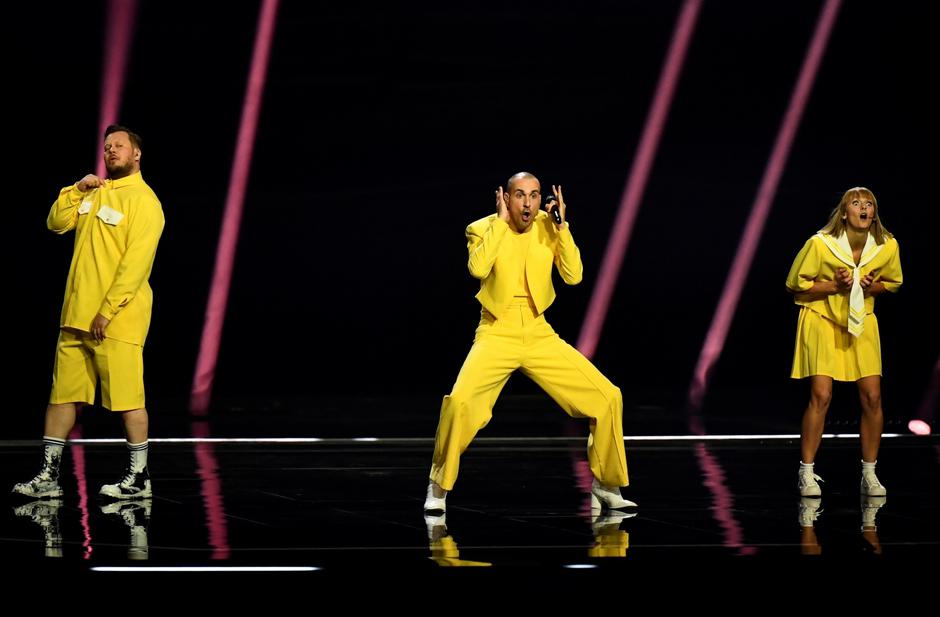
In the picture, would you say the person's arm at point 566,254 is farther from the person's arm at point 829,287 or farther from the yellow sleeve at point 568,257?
the person's arm at point 829,287

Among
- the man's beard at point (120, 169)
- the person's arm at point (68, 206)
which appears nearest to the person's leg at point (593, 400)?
the man's beard at point (120, 169)

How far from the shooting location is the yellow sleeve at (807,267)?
16.7ft

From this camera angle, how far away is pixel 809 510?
15.1 ft

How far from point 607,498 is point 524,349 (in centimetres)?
56

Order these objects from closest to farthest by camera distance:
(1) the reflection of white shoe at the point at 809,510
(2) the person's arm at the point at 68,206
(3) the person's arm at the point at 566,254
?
(1) the reflection of white shoe at the point at 809,510
(3) the person's arm at the point at 566,254
(2) the person's arm at the point at 68,206

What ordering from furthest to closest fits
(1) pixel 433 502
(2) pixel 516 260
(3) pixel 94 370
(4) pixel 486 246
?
(3) pixel 94 370, (2) pixel 516 260, (4) pixel 486 246, (1) pixel 433 502

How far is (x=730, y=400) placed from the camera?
28.4 feet

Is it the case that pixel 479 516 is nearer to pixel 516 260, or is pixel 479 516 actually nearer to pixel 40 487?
pixel 516 260

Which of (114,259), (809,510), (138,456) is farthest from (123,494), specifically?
(809,510)

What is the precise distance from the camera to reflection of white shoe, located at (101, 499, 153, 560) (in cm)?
383

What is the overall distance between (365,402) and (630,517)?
4226 millimetres

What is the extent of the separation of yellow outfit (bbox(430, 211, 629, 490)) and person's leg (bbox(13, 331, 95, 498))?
4.18ft

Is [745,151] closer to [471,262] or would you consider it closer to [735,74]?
[735,74]

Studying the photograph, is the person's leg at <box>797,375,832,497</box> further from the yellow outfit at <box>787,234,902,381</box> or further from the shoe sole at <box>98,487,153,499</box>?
the shoe sole at <box>98,487,153,499</box>
